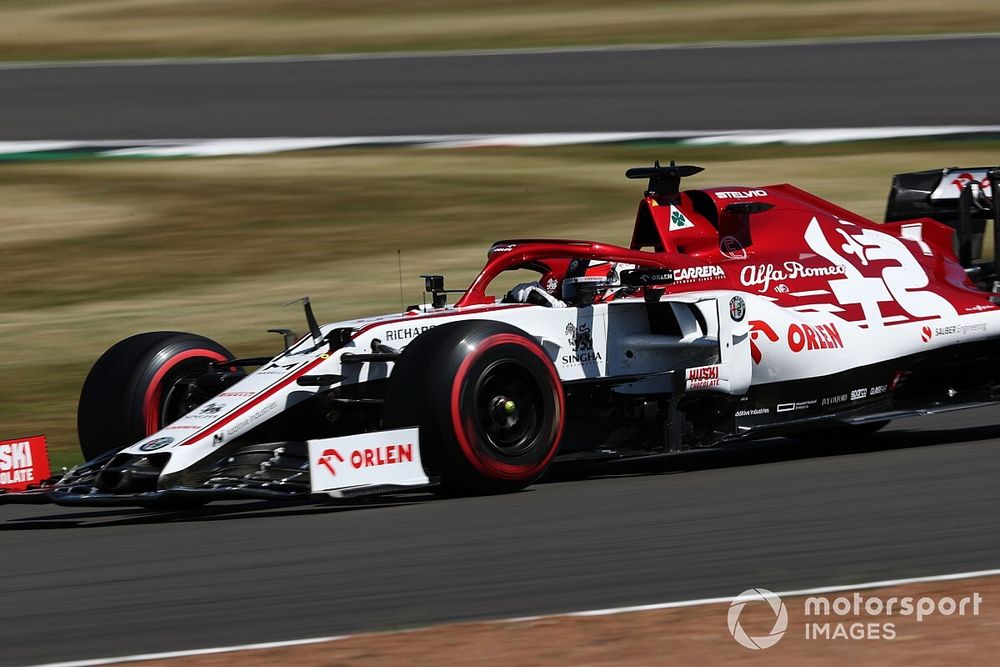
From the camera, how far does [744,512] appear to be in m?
7.82

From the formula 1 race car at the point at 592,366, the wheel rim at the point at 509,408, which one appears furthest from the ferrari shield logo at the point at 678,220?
the wheel rim at the point at 509,408

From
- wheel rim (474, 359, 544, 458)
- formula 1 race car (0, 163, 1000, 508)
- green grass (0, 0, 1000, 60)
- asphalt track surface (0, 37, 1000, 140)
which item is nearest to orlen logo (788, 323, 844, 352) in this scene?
formula 1 race car (0, 163, 1000, 508)

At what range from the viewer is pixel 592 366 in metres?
9.23

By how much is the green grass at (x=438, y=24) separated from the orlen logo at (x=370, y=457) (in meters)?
25.0

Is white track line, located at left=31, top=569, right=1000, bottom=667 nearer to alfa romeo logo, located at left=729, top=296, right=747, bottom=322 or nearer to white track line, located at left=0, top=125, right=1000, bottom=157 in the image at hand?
alfa romeo logo, located at left=729, top=296, right=747, bottom=322

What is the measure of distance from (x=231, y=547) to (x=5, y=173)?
54.4ft

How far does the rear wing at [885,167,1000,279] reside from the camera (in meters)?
11.0

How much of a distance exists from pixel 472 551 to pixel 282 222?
44.9 ft

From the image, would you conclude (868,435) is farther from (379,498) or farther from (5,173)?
(5,173)

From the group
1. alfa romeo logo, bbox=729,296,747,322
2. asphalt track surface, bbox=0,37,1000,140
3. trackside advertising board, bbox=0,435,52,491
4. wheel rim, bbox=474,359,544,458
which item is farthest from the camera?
asphalt track surface, bbox=0,37,1000,140

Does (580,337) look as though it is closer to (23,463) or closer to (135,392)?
(135,392)

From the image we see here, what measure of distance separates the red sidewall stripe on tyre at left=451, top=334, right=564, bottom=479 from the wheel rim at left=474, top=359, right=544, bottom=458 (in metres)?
0.08

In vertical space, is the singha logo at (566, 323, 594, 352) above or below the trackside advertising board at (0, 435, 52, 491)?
above

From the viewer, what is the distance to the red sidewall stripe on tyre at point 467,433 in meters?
8.16
